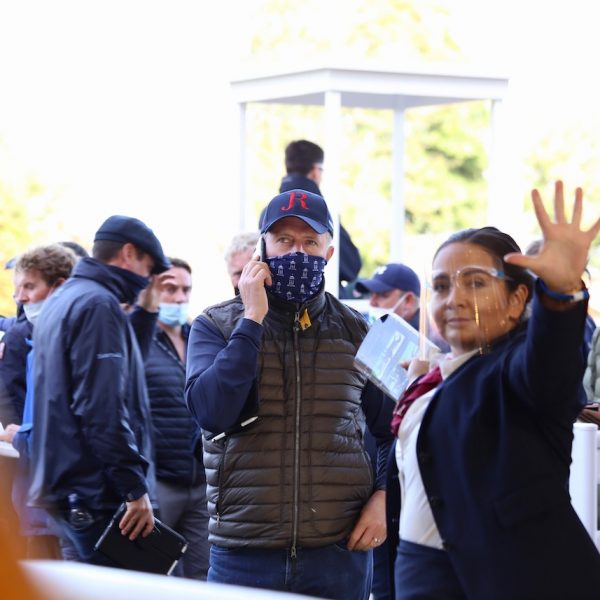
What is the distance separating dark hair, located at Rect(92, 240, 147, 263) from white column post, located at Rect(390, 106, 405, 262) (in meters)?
4.44

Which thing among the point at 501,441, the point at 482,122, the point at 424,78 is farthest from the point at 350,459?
the point at 482,122

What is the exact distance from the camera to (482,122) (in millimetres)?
32875

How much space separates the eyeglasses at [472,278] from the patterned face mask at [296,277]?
0.99m

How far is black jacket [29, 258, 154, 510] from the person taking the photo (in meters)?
4.81

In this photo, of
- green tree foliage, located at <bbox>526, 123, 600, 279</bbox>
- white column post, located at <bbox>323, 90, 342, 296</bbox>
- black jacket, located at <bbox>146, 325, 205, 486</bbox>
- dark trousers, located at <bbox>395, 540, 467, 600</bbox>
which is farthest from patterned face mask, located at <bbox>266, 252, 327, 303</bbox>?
green tree foliage, located at <bbox>526, 123, 600, 279</bbox>

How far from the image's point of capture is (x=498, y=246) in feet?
9.89

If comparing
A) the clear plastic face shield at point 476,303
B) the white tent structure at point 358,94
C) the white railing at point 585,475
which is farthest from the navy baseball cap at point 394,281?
the clear plastic face shield at point 476,303

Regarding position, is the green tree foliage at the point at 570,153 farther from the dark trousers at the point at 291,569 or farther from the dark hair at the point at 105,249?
the dark trousers at the point at 291,569

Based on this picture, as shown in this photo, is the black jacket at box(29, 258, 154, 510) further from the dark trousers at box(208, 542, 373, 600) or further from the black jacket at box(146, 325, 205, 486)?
the black jacket at box(146, 325, 205, 486)

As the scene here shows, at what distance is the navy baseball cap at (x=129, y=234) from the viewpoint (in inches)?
210

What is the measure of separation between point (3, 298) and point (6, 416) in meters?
10.9

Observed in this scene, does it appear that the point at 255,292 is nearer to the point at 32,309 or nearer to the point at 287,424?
the point at 287,424

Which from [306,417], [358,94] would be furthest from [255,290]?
[358,94]

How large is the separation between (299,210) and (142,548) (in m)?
1.77
